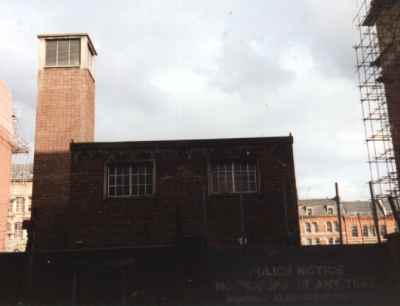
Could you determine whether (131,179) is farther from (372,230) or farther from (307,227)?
(372,230)

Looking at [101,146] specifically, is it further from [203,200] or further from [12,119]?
[12,119]

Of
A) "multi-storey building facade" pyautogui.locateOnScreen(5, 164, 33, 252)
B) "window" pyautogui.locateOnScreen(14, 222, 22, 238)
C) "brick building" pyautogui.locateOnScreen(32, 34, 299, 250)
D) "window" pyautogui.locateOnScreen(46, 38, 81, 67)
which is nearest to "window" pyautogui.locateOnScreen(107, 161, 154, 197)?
"brick building" pyautogui.locateOnScreen(32, 34, 299, 250)

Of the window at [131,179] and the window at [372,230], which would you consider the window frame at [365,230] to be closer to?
the window at [372,230]

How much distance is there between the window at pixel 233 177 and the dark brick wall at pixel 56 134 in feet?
22.6

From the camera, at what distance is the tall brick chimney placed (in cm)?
2155

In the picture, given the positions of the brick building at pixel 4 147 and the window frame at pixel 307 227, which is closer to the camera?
the brick building at pixel 4 147

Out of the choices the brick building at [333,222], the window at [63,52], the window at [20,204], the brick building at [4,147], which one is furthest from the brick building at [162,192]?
the brick building at [333,222]

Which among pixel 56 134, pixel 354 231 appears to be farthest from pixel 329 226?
pixel 56 134

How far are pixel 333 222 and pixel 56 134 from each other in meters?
64.2

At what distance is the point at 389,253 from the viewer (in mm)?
16016

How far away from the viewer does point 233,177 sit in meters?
22.2

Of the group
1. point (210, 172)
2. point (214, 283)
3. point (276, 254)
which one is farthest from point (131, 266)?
point (210, 172)

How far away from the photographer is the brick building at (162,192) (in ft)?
69.9

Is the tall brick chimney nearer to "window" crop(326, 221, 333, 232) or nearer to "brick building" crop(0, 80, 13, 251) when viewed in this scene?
"brick building" crop(0, 80, 13, 251)
